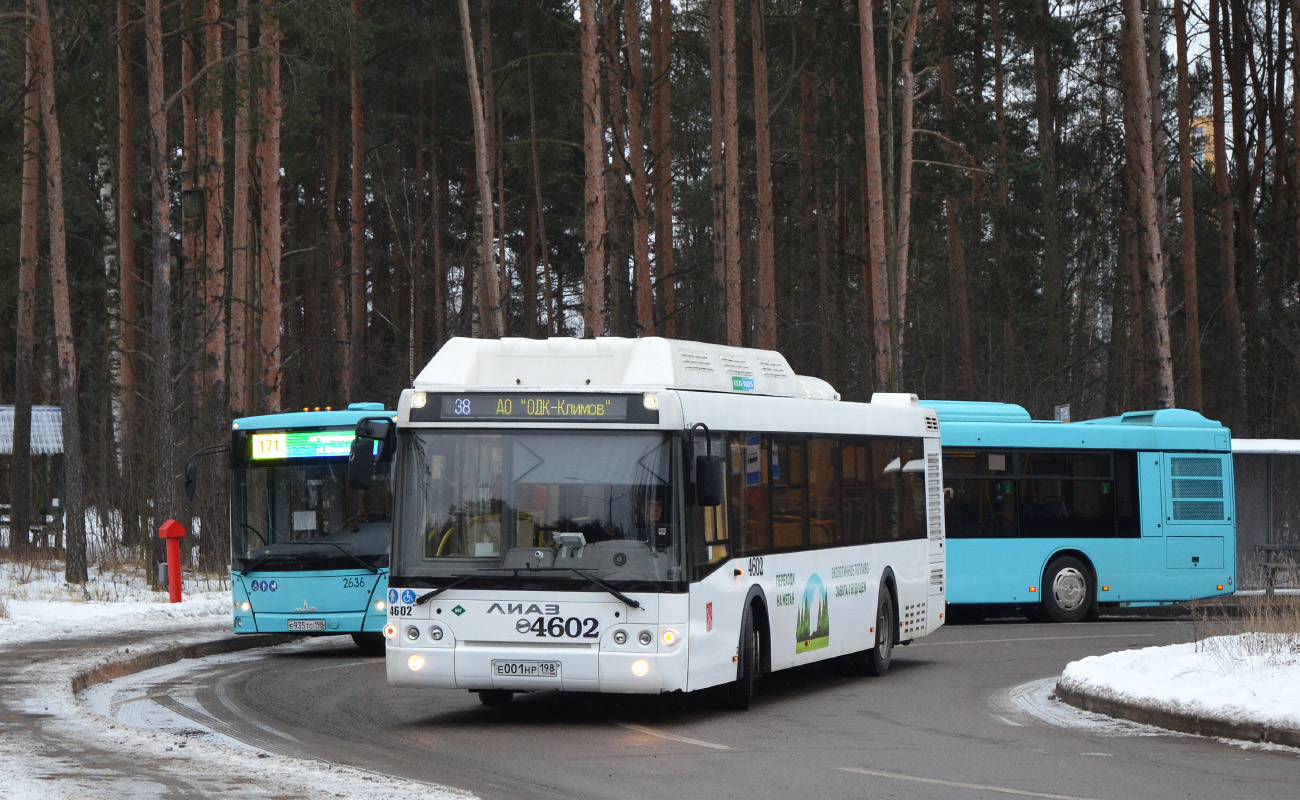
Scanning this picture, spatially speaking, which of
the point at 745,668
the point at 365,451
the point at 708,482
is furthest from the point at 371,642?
the point at 708,482

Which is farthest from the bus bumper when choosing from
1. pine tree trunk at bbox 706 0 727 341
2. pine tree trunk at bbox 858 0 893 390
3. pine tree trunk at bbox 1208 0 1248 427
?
pine tree trunk at bbox 1208 0 1248 427

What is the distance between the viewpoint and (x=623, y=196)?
4741 centimetres

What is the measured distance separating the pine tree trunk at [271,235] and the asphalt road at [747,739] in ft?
42.9

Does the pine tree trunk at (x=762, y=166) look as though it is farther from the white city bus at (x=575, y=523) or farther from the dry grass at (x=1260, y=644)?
the white city bus at (x=575, y=523)

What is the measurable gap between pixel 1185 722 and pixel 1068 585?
38.2 feet

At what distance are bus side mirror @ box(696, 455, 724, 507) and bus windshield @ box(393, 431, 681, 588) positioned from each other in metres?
0.24

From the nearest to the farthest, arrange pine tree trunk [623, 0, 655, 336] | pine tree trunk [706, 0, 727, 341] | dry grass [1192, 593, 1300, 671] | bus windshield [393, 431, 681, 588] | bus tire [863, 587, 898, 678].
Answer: bus windshield [393, 431, 681, 588] < dry grass [1192, 593, 1300, 671] < bus tire [863, 587, 898, 678] < pine tree trunk [706, 0, 727, 341] < pine tree trunk [623, 0, 655, 336]

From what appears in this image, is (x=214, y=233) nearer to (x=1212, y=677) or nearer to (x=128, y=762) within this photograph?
(x=128, y=762)

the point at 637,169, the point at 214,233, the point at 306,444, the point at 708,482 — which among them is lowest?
the point at 708,482

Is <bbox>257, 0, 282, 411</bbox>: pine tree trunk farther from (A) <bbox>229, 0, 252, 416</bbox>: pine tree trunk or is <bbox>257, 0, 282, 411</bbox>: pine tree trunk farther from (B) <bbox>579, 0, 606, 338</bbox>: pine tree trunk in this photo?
(B) <bbox>579, 0, 606, 338</bbox>: pine tree trunk

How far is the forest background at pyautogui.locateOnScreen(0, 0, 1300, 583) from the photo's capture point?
29.9 m

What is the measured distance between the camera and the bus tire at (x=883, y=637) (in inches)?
656

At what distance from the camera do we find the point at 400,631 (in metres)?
12.5

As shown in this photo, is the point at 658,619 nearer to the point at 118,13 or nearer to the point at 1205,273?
the point at 118,13
